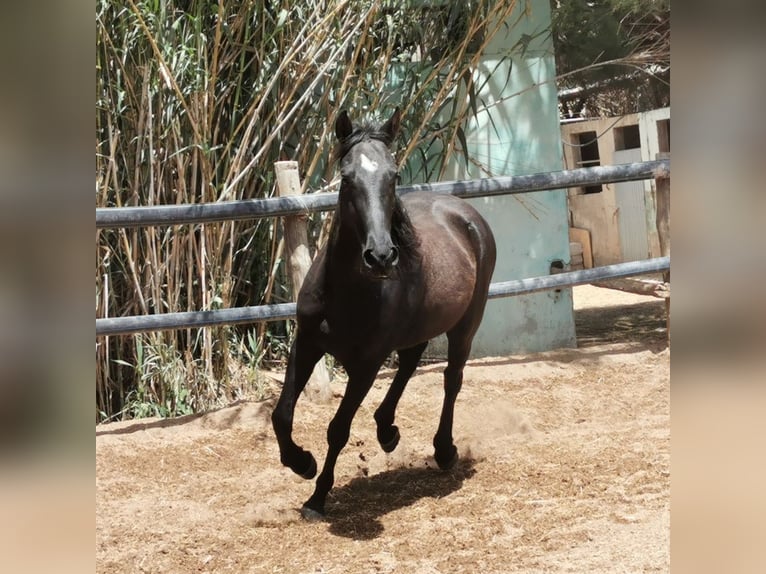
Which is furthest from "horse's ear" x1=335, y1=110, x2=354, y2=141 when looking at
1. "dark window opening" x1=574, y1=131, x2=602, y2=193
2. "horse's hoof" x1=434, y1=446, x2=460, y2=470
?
"dark window opening" x1=574, y1=131, x2=602, y2=193

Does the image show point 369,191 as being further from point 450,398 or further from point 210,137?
point 210,137

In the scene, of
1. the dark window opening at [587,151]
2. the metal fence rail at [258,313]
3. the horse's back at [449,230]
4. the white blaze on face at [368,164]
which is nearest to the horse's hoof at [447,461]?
the horse's back at [449,230]

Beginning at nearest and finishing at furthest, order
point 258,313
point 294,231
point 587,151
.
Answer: point 258,313
point 294,231
point 587,151

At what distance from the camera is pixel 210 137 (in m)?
5.24

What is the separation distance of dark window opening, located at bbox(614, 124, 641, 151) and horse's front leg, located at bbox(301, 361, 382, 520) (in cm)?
873

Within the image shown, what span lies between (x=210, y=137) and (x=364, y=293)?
222cm

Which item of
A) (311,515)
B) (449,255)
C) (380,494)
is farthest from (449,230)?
(311,515)

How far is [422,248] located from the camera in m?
3.95

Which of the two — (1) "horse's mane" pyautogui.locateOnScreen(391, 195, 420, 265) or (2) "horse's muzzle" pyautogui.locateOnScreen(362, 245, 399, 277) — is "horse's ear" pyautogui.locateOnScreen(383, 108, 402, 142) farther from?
(2) "horse's muzzle" pyautogui.locateOnScreen(362, 245, 399, 277)

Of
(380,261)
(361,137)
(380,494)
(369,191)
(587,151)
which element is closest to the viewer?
(380,261)

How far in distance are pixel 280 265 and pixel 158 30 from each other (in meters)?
1.84

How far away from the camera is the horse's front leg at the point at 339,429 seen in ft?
11.7
